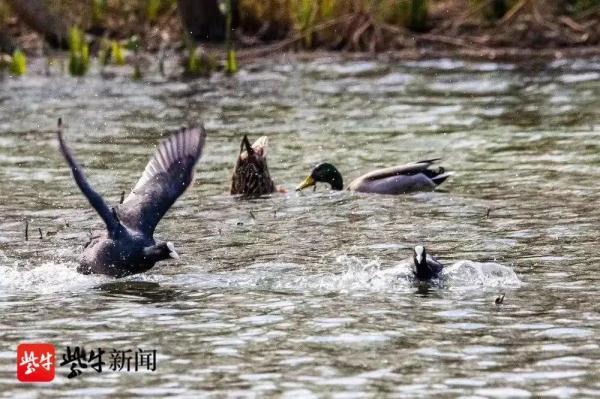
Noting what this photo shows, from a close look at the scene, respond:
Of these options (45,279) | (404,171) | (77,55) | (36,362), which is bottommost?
(36,362)

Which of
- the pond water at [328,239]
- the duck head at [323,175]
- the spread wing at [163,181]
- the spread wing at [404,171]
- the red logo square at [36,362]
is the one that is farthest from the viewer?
the duck head at [323,175]

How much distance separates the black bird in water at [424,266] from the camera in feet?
29.9

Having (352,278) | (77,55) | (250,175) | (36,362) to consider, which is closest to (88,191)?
(352,278)

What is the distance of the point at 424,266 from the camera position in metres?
9.19

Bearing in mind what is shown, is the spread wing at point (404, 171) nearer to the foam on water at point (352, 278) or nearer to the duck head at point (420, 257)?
the foam on water at point (352, 278)

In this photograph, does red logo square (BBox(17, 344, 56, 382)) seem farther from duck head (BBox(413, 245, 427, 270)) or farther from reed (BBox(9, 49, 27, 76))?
reed (BBox(9, 49, 27, 76))

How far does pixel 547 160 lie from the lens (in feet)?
46.7

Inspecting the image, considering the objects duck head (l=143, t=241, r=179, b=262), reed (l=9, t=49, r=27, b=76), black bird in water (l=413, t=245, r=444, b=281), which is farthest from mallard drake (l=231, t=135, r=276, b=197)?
reed (l=9, t=49, r=27, b=76)

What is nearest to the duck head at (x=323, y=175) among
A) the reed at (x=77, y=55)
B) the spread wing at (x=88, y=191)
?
the spread wing at (x=88, y=191)

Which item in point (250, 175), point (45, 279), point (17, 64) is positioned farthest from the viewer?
point (17, 64)

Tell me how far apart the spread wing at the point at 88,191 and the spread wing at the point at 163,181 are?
1.02ft

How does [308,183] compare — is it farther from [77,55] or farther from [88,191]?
[77,55]

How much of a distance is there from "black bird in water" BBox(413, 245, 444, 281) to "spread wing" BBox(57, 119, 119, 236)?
200cm

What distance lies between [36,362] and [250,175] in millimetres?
6003
